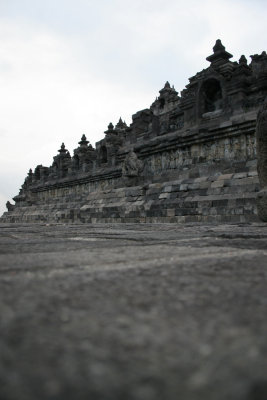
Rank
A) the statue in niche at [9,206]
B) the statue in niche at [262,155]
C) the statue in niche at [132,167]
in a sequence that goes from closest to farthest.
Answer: the statue in niche at [262,155] < the statue in niche at [132,167] < the statue in niche at [9,206]

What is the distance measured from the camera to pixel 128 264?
1.40 m

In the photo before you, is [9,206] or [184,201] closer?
[184,201]

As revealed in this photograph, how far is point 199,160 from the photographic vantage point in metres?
11.4

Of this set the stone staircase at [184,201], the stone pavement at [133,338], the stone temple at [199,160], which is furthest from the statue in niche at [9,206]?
the stone pavement at [133,338]

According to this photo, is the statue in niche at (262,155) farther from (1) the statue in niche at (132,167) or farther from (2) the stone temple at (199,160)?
(1) the statue in niche at (132,167)

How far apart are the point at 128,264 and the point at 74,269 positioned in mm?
253

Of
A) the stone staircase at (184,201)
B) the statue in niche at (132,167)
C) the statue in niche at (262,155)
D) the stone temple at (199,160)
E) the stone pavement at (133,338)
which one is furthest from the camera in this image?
the statue in niche at (132,167)

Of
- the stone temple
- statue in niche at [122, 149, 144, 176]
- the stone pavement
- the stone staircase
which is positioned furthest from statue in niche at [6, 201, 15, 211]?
the stone pavement

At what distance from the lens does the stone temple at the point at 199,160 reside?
28.9ft

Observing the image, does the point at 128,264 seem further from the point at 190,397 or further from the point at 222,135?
the point at 222,135

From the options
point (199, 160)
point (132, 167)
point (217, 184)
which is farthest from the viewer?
point (132, 167)

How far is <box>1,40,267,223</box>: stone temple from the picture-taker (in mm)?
8797

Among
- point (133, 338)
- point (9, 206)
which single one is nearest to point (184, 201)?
point (133, 338)

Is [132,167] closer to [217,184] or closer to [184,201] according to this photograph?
[184,201]
